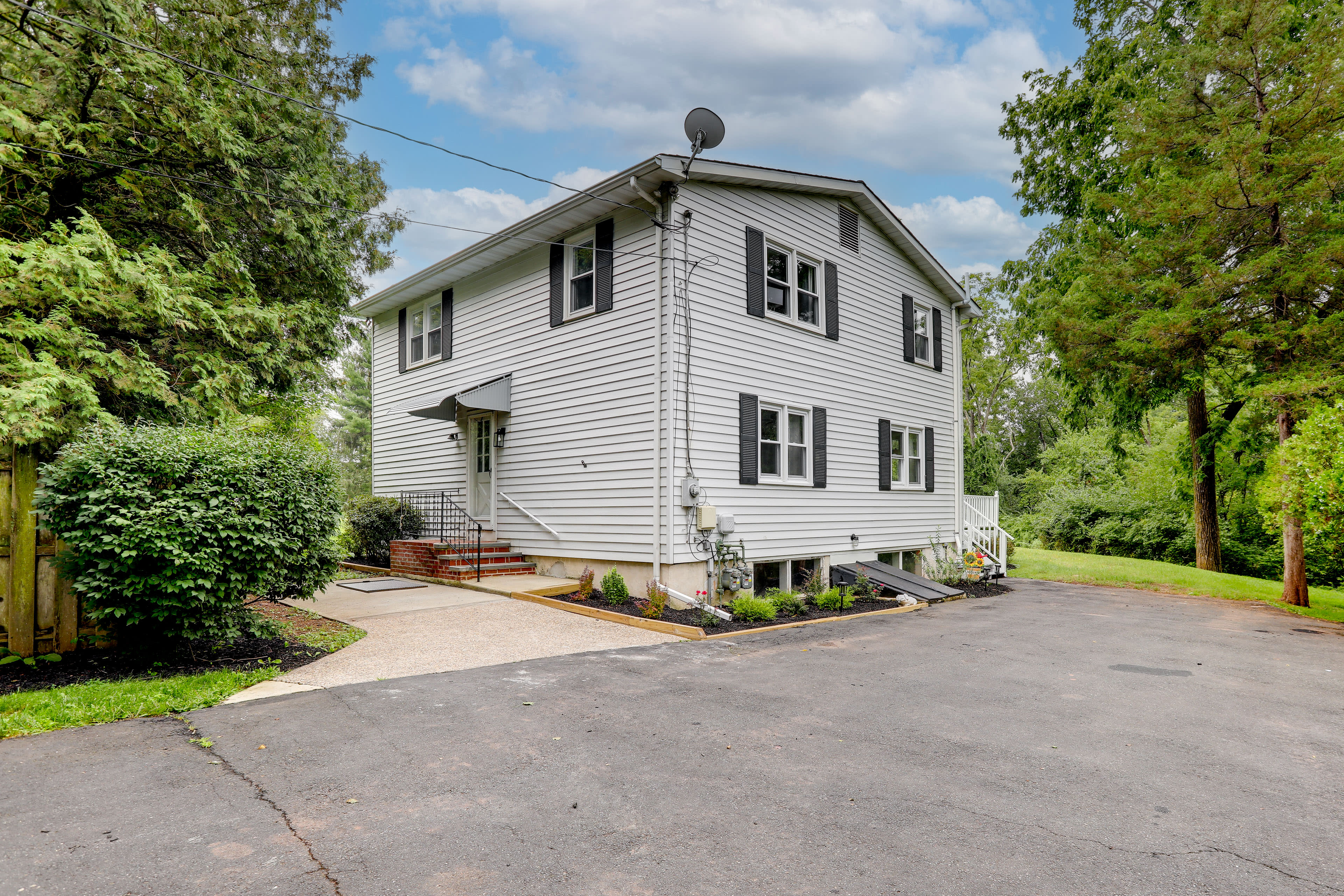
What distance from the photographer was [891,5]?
45.2 ft

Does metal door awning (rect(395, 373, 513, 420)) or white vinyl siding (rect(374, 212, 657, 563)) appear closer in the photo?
white vinyl siding (rect(374, 212, 657, 563))

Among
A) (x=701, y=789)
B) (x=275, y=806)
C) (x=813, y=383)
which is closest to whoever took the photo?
(x=275, y=806)

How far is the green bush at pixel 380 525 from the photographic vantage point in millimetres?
13992

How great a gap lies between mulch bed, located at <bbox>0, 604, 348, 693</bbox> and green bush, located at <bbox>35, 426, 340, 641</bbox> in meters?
0.23

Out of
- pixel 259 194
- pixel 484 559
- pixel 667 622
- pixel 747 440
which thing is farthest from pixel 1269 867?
pixel 259 194

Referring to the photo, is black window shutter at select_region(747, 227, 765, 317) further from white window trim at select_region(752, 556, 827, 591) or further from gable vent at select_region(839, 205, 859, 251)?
white window trim at select_region(752, 556, 827, 591)

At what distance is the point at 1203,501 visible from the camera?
1691 cm

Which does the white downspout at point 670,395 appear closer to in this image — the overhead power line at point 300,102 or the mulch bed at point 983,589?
the overhead power line at point 300,102

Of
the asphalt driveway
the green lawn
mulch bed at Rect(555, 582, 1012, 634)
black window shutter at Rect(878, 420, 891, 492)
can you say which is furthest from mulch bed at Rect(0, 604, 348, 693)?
the green lawn

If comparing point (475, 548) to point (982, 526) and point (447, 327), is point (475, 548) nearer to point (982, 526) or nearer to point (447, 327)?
point (447, 327)

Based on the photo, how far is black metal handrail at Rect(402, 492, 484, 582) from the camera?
11992mm

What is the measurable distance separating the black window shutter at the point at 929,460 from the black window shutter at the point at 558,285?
28.2 feet

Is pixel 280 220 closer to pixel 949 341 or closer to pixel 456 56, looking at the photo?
pixel 456 56

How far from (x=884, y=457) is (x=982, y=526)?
14.4ft
